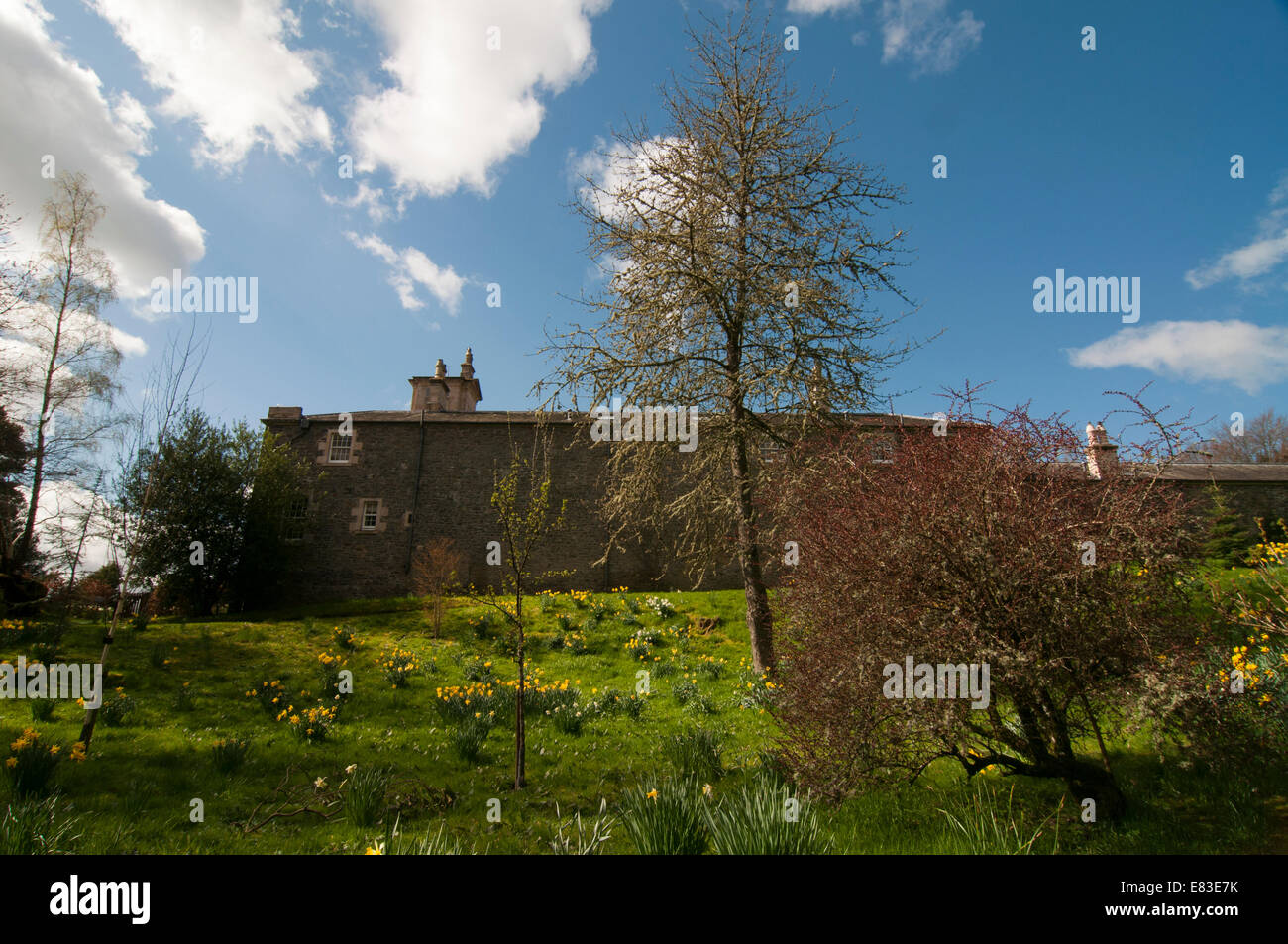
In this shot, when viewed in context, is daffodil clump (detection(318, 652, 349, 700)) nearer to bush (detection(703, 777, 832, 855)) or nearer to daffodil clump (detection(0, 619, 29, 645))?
daffodil clump (detection(0, 619, 29, 645))

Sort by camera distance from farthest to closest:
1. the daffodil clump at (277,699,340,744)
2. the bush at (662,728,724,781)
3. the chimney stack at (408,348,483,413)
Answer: the chimney stack at (408,348,483,413)
the daffodil clump at (277,699,340,744)
the bush at (662,728,724,781)

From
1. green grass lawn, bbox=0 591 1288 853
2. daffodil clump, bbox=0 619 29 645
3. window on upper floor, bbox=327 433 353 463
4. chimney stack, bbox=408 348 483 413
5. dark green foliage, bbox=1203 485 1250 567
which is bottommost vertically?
green grass lawn, bbox=0 591 1288 853

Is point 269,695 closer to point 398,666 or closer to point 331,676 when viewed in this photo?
point 331,676

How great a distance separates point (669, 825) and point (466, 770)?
384cm

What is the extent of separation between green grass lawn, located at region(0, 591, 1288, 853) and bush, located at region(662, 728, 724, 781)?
10 cm

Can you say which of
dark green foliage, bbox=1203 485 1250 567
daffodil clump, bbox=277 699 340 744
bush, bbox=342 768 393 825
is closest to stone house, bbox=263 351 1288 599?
dark green foliage, bbox=1203 485 1250 567

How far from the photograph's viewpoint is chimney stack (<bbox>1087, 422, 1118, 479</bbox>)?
488 centimetres

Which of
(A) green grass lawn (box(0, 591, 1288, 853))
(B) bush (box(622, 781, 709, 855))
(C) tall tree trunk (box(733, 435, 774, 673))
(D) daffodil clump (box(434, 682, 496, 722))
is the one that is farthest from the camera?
(C) tall tree trunk (box(733, 435, 774, 673))

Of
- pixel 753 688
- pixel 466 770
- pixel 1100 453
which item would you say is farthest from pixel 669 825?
pixel 753 688

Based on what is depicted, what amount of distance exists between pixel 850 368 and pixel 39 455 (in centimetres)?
2318

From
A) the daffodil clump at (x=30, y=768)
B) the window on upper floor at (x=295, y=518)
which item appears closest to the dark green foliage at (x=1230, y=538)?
the daffodil clump at (x=30, y=768)
